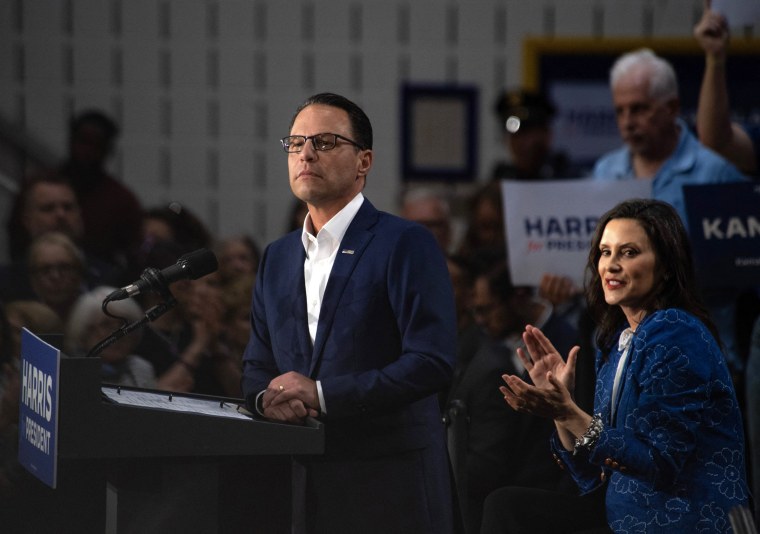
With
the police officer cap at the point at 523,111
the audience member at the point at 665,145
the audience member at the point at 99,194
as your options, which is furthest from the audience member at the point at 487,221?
the audience member at the point at 99,194

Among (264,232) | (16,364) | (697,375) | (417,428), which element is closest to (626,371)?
(697,375)

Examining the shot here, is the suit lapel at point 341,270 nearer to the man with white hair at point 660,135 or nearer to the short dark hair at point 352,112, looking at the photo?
the short dark hair at point 352,112

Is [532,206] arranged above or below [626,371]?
above

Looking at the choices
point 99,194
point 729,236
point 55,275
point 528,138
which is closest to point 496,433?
point 729,236

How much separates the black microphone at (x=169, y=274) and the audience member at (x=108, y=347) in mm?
1443

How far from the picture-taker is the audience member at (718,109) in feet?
11.7

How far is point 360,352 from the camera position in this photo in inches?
91.4

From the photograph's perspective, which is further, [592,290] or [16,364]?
[16,364]

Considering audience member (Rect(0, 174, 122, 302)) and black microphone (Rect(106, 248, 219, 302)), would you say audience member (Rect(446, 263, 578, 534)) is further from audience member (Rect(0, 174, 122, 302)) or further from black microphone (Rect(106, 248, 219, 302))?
audience member (Rect(0, 174, 122, 302))

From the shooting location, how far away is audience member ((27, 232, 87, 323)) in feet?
12.9

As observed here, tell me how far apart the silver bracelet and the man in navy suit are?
0.28m

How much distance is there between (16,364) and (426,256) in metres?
1.58

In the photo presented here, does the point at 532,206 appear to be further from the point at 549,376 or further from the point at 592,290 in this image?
the point at 549,376

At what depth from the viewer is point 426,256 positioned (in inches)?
92.6
